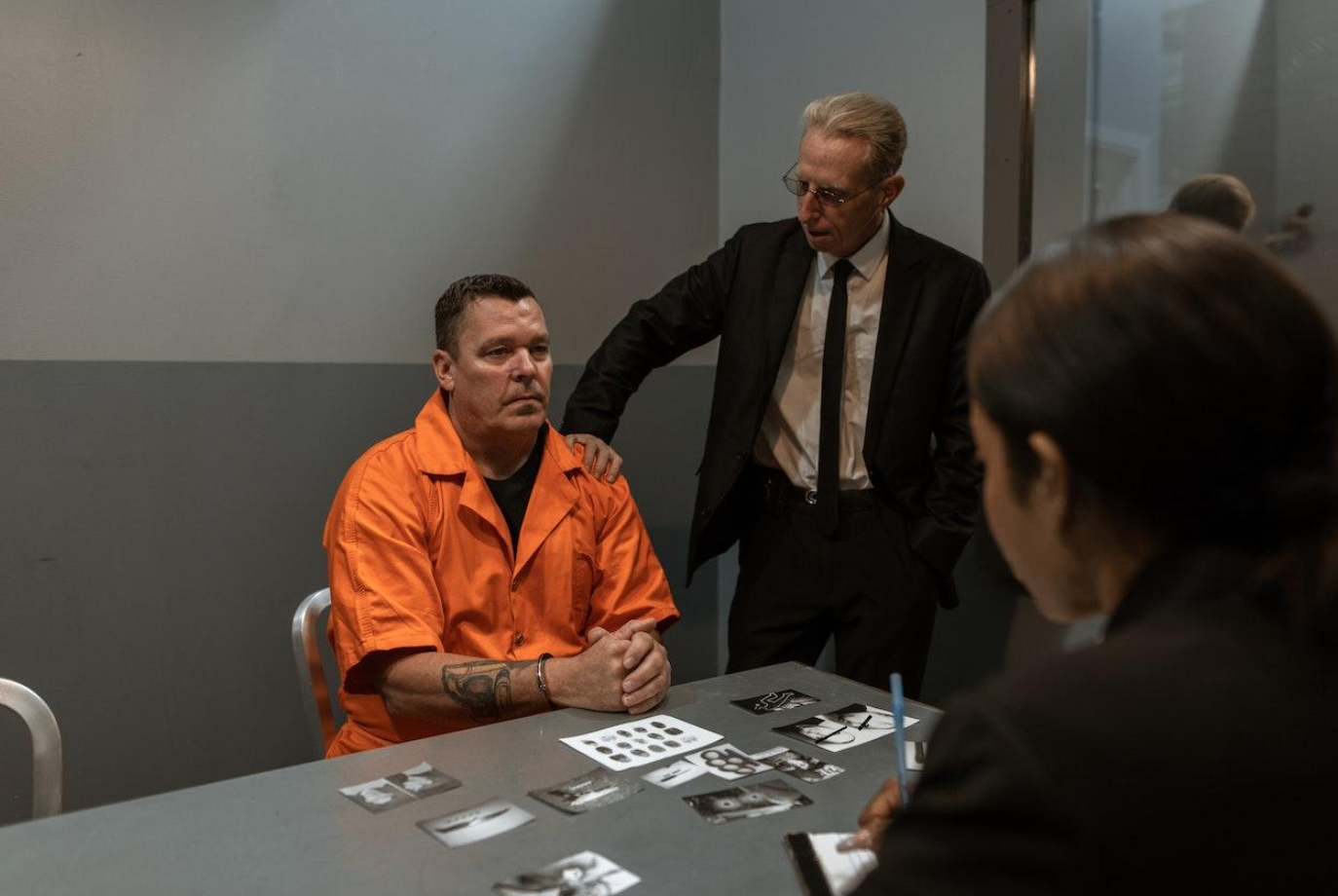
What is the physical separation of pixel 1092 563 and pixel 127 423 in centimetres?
268

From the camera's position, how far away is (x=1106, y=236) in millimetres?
794

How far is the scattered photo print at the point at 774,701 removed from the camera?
6.15 feet

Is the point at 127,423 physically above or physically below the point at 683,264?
below

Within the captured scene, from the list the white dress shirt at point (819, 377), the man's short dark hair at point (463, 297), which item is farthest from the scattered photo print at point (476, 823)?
the white dress shirt at point (819, 377)

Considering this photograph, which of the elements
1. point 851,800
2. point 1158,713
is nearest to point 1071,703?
point 1158,713

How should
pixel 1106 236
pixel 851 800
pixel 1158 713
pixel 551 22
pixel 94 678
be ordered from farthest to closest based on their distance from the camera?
pixel 551 22 < pixel 94 678 < pixel 851 800 < pixel 1106 236 < pixel 1158 713

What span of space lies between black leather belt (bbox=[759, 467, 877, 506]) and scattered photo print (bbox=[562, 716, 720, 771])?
108 centimetres

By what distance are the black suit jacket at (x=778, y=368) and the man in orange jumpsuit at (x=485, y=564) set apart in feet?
1.41

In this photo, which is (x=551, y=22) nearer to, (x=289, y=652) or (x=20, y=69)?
(x=20, y=69)

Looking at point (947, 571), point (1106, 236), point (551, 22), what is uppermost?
point (551, 22)

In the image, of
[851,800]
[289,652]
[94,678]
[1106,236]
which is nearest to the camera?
[1106,236]

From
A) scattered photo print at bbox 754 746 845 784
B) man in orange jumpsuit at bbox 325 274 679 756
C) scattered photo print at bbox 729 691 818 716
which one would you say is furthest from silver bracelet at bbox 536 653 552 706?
scattered photo print at bbox 754 746 845 784

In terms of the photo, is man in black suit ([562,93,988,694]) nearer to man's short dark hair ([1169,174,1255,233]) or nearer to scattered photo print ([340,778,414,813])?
man's short dark hair ([1169,174,1255,233])

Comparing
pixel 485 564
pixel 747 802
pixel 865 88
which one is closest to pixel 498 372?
pixel 485 564
